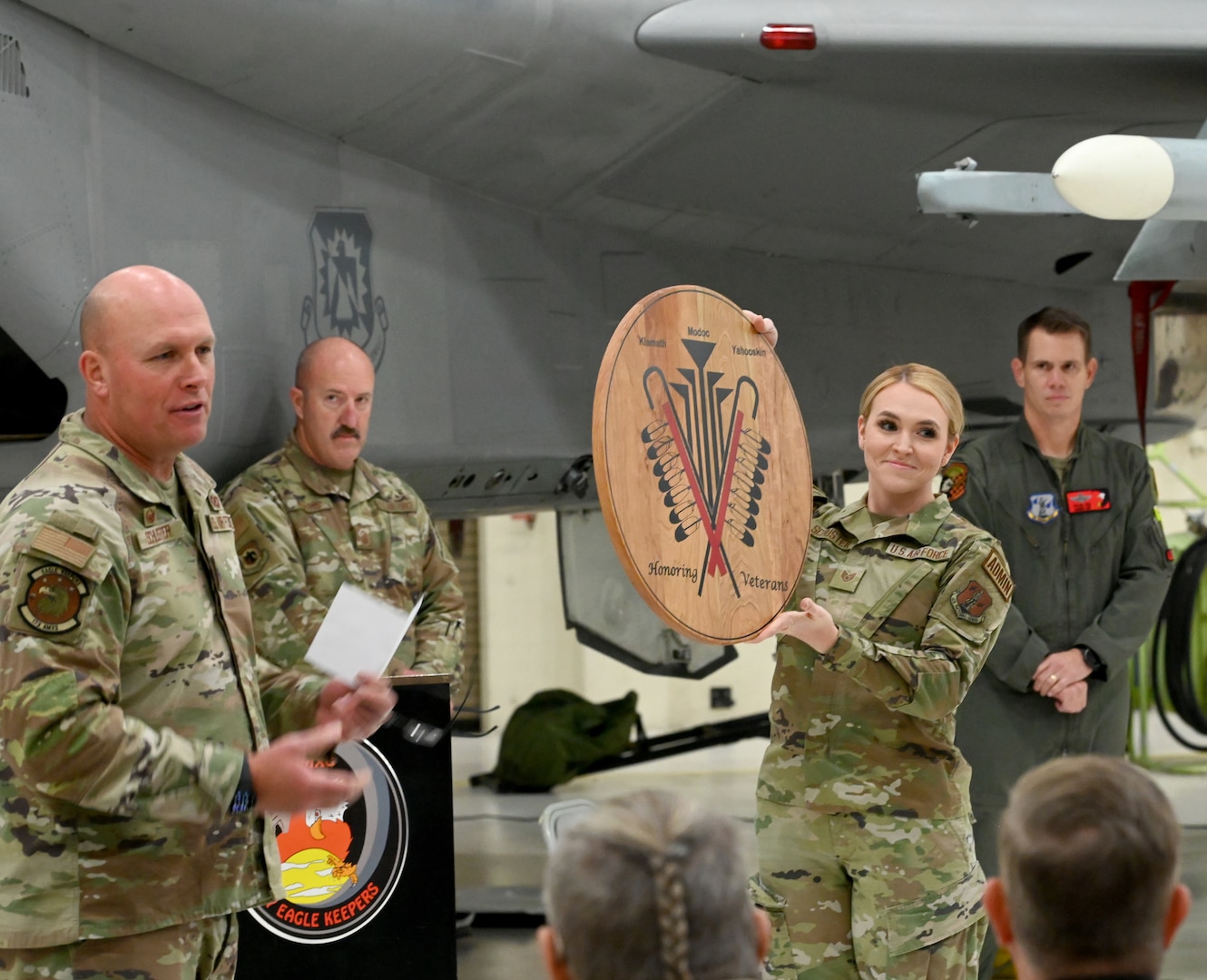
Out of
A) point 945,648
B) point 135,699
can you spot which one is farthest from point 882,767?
point 135,699

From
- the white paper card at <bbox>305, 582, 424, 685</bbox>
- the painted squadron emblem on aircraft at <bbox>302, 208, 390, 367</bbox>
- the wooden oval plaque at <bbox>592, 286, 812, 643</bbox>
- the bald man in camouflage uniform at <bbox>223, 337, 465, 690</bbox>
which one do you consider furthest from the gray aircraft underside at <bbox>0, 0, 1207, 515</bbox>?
the wooden oval plaque at <bbox>592, 286, 812, 643</bbox>

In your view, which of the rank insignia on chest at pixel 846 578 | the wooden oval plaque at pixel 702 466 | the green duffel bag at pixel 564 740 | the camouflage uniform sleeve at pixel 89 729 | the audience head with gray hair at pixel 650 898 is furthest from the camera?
the green duffel bag at pixel 564 740

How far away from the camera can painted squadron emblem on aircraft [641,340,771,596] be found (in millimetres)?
2600

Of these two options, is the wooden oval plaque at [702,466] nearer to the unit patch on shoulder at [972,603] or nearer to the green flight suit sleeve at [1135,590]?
the unit patch on shoulder at [972,603]

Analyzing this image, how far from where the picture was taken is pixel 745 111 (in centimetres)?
453

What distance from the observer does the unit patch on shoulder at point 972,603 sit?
2775 millimetres

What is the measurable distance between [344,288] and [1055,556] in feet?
7.40

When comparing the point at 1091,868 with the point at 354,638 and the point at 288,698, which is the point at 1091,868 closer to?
the point at 354,638

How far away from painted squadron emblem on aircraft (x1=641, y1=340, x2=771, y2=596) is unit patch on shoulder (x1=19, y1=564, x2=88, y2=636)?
41.7 inches

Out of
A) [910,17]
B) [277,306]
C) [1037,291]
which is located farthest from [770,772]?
[1037,291]

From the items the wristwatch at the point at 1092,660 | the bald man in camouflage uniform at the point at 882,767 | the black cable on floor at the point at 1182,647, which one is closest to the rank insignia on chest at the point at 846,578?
the bald man in camouflage uniform at the point at 882,767

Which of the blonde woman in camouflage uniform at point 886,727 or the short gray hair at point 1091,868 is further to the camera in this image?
the blonde woman in camouflage uniform at point 886,727

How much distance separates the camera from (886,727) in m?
2.80

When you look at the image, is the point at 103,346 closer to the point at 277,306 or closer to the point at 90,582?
the point at 90,582
